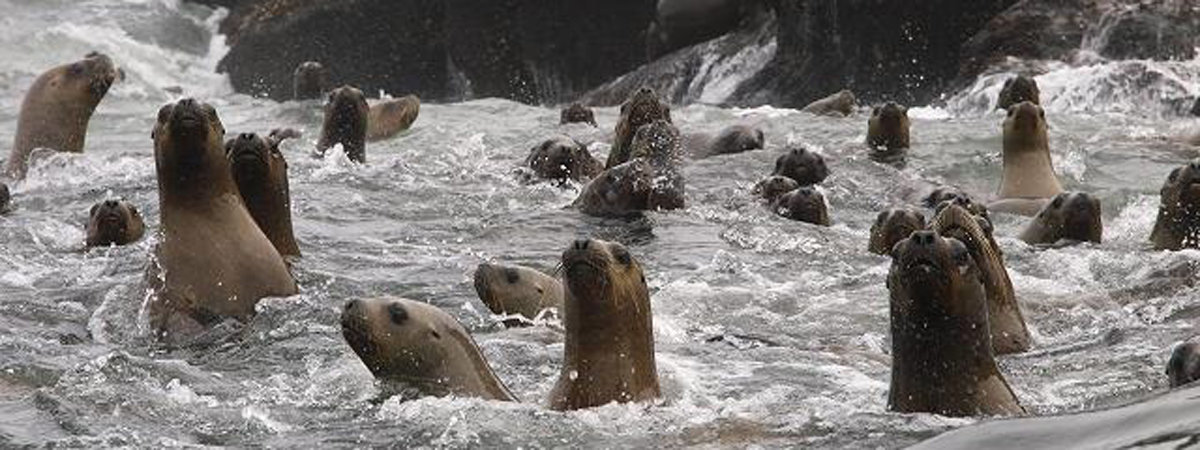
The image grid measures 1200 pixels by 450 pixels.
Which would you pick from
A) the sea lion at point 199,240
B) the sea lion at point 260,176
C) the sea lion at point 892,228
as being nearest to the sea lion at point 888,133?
the sea lion at point 892,228

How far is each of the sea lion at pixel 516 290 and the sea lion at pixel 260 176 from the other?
43.3 inches

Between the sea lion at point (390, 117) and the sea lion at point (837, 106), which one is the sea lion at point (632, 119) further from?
the sea lion at point (390, 117)

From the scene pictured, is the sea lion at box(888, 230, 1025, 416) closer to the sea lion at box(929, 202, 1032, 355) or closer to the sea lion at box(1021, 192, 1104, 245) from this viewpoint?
the sea lion at box(929, 202, 1032, 355)

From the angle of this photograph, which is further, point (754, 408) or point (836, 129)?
point (836, 129)

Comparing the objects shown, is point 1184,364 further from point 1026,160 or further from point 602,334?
point 1026,160

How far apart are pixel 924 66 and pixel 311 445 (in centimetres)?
1377

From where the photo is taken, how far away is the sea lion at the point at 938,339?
23.2ft

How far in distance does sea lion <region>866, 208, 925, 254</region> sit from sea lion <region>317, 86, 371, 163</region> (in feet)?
17.3

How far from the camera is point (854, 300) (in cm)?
1023

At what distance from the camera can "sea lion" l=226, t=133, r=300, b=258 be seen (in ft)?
33.2

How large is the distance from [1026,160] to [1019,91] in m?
3.78

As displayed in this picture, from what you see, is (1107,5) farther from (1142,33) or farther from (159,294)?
(159,294)

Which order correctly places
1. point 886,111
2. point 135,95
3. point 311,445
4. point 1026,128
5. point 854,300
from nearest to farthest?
point 311,445
point 854,300
point 1026,128
point 886,111
point 135,95

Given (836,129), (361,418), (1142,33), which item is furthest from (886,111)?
(361,418)
